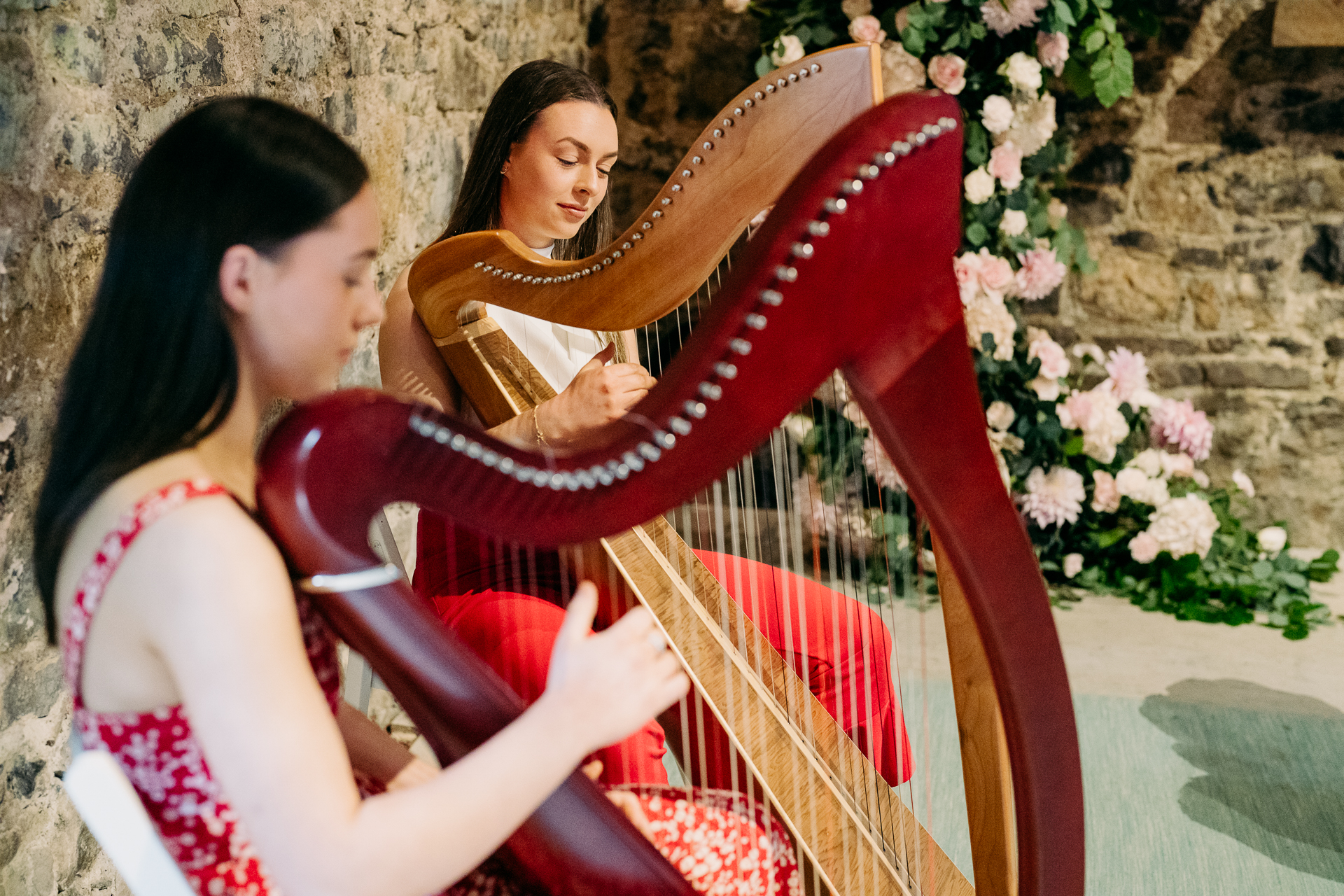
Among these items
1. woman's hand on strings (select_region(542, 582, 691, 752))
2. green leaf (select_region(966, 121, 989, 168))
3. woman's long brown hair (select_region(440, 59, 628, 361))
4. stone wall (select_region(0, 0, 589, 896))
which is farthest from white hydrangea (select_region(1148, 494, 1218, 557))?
woman's hand on strings (select_region(542, 582, 691, 752))

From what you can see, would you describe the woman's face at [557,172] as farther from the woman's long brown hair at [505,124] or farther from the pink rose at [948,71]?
the pink rose at [948,71]

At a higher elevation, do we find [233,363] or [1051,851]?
[233,363]

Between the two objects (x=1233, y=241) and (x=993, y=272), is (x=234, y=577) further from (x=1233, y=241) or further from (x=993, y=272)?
(x=1233, y=241)

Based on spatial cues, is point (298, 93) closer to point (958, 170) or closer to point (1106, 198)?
point (958, 170)

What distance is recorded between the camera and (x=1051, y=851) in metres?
0.84

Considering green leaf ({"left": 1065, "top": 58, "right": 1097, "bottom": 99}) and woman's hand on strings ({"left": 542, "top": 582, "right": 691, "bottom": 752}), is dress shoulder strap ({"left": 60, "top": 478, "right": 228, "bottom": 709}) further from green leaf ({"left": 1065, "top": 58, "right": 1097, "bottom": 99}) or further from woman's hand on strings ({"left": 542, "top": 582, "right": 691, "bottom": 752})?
green leaf ({"left": 1065, "top": 58, "right": 1097, "bottom": 99})

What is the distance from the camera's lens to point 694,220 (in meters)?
1.02

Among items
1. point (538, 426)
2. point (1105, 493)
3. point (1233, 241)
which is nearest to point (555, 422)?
point (538, 426)

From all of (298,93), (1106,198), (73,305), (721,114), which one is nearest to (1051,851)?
(721,114)

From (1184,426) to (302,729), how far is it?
3035 millimetres

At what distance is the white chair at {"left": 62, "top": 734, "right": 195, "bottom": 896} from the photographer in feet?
2.40

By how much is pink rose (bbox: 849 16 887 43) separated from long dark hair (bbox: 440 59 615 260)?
1.48 m

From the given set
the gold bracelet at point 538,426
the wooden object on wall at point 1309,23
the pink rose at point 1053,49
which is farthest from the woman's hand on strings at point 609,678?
the wooden object on wall at point 1309,23

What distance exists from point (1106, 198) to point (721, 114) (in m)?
2.63
